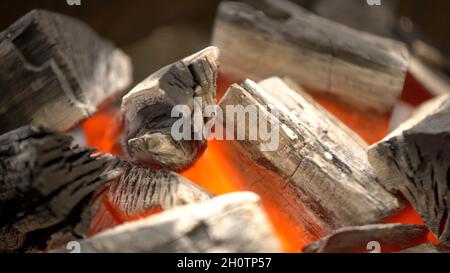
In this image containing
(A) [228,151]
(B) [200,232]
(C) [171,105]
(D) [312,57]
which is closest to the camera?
(B) [200,232]

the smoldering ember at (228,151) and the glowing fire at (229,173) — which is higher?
the smoldering ember at (228,151)

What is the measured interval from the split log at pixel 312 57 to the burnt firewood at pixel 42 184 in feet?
1.92

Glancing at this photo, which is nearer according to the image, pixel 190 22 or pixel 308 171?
pixel 308 171

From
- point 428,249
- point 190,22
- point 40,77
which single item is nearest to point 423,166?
point 428,249

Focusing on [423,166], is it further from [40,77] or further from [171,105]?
[40,77]

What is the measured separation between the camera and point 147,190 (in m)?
0.90

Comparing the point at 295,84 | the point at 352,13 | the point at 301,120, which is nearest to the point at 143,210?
the point at 301,120

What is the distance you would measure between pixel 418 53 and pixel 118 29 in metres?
1.13

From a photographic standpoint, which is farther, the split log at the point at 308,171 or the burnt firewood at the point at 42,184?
the split log at the point at 308,171

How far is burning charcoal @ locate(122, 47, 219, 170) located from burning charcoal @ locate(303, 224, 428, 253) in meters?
0.30

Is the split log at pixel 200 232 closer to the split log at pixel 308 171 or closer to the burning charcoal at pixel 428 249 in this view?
the split log at pixel 308 171

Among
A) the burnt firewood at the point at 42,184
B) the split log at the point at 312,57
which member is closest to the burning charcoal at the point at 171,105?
the burnt firewood at the point at 42,184

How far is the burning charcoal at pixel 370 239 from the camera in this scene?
789 millimetres

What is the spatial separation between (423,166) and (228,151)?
391 mm
